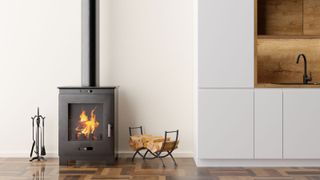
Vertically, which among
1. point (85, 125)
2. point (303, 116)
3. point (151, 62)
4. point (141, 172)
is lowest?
point (141, 172)

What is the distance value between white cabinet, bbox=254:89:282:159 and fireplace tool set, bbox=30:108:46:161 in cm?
223

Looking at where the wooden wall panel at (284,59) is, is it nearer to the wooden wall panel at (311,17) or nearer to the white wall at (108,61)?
the wooden wall panel at (311,17)

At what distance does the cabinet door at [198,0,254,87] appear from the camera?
5484 mm

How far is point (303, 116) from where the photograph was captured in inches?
216

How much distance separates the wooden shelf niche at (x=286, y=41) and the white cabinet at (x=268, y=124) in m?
0.58

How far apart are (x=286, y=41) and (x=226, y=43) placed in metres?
0.90

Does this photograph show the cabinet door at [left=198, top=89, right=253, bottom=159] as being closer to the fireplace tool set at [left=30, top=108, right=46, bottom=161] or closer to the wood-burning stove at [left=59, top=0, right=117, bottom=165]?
the wood-burning stove at [left=59, top=0, right=117, bottom=165]

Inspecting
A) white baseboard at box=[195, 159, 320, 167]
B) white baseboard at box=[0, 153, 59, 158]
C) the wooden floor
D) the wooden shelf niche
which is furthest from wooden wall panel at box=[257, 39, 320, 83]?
white baseboard at box=[0, 153, 59, 158]

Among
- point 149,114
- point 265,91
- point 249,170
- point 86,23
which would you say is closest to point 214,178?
point 249,170

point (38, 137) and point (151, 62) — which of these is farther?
point (151, 62)

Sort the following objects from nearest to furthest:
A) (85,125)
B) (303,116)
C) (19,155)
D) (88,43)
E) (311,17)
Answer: (303,116) < (85,125) < (88,43) < (311,17) < (19,155)

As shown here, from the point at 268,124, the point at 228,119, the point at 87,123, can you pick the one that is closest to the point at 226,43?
the point at 228,119

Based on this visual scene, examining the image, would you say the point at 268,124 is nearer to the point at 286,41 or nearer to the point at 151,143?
the point at 286,41

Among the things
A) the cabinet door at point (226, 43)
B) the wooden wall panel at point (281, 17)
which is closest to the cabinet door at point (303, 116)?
the cabinet door at point (226, 43)
